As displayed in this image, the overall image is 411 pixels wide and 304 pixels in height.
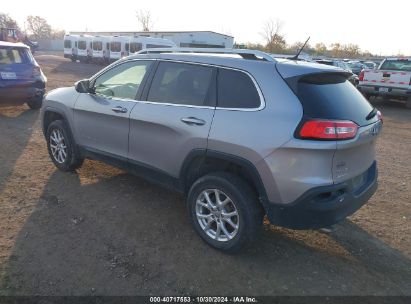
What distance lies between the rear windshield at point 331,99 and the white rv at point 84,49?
36.5m

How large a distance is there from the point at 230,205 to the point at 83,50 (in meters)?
38.1

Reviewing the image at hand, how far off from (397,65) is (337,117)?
12.6m

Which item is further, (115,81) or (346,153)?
(115,81)

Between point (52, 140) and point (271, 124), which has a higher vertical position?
point (271, 124)

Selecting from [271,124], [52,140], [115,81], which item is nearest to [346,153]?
[271,124]

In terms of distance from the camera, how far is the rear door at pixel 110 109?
4.13m

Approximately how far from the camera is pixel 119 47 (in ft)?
106

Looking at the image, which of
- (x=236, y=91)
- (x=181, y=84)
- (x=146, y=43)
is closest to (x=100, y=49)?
(x=146, y=43)

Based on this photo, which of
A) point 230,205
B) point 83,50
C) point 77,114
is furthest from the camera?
point 83,50

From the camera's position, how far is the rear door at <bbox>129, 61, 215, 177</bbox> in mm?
3400

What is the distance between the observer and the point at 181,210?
427 cm

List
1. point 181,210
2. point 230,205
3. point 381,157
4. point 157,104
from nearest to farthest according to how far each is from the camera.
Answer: point 230,205
point 157,104
point 181,210
point 381,157

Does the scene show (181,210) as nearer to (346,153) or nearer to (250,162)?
(250,162)

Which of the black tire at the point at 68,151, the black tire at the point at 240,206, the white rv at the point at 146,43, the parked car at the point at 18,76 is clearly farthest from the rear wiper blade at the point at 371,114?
the white rv at the point at 146,43
